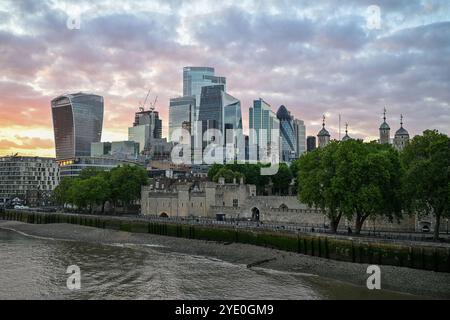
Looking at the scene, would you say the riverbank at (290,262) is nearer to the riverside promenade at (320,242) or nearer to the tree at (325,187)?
the riverside promenade at (320,242)

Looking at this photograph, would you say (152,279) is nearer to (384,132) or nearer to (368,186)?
(368,186)

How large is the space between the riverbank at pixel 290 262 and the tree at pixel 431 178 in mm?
8589

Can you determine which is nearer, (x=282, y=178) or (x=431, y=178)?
(x=431, y=178)

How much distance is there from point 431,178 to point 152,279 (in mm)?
26357

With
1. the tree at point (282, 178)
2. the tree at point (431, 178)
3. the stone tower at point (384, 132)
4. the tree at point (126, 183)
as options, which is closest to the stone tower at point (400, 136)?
the stone tower at point (384, 132)

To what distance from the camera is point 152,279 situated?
39844 millimetres

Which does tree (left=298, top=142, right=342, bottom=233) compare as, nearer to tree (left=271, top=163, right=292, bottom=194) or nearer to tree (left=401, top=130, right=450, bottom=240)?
tree (left=401, top=130, right=450, bottom=240)

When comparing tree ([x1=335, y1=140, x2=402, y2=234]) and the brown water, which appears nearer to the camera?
the brown water

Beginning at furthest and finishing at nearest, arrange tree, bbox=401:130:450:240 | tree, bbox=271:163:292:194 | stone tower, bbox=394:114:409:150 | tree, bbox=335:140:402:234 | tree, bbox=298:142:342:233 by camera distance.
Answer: stone tower, bbox=394:114:409:150 → tree, bbox=271:163:292:194 → tree, bbox=298:142:342:233 → tree, bbox=335:140:402:234 → tree, bbox=401:130:450:240

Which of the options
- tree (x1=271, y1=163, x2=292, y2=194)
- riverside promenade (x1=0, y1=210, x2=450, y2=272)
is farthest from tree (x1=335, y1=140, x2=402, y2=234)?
tree (x1=271, y1=163, x2=292, y2=194)

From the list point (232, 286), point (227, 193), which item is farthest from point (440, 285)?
point (227, 193)

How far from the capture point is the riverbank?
3528 cm

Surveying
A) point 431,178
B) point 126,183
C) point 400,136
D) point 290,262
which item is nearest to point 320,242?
point 290,262

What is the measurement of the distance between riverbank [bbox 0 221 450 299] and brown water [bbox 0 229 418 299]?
1.32m
